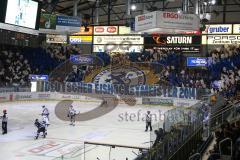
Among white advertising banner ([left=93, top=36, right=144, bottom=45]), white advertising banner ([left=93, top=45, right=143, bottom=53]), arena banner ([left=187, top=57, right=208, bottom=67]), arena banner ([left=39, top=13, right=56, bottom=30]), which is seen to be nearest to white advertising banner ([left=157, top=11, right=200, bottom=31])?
arena banner ([left=39, top=13, right=56, bottom=30])

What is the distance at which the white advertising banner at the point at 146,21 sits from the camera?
19.6 m

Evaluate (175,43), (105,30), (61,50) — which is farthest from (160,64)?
(61,50)

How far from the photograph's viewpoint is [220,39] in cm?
3803

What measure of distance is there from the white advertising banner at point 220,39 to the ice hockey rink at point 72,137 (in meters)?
13.0

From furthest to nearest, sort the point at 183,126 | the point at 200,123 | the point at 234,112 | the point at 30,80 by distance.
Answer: the point at 30,80
the point at 234,112
the point at 200,123
the point at 183,126

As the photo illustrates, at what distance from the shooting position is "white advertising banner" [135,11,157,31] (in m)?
19.6

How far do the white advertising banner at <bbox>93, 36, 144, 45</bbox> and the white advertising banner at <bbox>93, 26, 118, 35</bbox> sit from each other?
0.43 metres

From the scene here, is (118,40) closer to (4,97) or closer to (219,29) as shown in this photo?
(219,29)

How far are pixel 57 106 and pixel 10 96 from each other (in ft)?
15.7

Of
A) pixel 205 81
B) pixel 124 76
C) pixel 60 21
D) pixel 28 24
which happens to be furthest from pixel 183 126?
pixel 124 76

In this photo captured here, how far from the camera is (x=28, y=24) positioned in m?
17.5

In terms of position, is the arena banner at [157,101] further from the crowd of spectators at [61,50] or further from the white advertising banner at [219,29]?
the crowd of spectators at [61,50]

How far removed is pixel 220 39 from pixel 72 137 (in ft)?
76.7

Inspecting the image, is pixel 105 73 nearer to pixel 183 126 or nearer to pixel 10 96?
pixel 10 96
